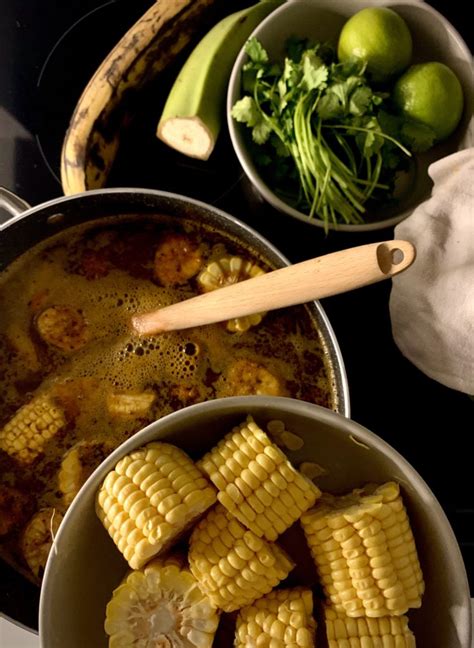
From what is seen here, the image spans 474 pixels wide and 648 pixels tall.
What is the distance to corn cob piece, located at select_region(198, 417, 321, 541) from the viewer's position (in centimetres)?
71

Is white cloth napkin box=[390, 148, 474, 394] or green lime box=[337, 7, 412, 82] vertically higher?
green lime box=[337, 7, 412, 82]

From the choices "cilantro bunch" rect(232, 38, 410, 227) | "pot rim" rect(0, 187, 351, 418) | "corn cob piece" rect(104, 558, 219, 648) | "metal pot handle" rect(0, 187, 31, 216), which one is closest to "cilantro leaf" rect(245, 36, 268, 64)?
"cilantro bunch" rect(232, 38, 410, 227)

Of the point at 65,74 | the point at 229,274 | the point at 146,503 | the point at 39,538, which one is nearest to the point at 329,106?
the point at 229,274

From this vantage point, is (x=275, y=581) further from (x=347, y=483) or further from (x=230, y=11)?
(x=230, y=11)

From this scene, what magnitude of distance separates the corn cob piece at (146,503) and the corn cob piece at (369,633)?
0.62 ft

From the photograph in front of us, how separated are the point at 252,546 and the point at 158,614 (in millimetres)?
116

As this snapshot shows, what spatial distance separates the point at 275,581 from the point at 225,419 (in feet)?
0.59

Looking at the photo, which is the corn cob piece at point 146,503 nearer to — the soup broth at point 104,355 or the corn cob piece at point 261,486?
the corn cob piece at point 261,486

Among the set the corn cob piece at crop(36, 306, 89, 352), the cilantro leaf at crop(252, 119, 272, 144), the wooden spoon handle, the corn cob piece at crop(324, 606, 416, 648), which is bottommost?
the corn cob piece at crop(324, 606, 416, 648)

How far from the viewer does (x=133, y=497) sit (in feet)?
2.27

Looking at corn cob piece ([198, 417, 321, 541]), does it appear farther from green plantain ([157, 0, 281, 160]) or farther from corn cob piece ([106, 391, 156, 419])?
green plantain ([157, 0, 281, 160])

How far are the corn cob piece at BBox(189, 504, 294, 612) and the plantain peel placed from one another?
1.69ft

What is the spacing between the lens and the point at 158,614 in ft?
2.24

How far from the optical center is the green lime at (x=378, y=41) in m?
0.90
